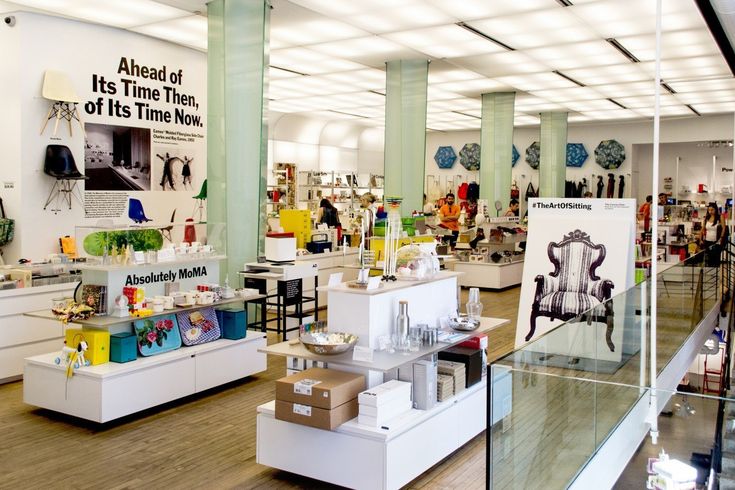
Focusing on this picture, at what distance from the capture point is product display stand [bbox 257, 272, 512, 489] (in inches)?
151

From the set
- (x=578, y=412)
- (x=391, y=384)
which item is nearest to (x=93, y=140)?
(x=391, y=384)

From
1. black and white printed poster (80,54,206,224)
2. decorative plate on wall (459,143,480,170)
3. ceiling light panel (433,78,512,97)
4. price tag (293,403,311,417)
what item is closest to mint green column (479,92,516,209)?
ceiling light panel (433,78,512,97)

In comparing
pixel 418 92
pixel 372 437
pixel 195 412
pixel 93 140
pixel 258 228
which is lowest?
pixel 195 412

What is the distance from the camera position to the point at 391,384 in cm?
418

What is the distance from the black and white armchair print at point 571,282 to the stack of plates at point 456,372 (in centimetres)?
152

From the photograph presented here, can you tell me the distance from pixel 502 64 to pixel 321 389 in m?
8.24

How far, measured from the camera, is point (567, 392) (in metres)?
3.86

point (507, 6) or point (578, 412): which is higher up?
point (507, 6)

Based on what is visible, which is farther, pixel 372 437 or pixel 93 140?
pixel 93 140

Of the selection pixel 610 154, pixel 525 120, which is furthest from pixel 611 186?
pixel 525 120

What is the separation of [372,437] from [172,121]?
6751 millimetres

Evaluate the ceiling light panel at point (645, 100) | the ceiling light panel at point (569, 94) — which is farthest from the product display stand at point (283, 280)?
the ceiling light panel at point (645, 100)

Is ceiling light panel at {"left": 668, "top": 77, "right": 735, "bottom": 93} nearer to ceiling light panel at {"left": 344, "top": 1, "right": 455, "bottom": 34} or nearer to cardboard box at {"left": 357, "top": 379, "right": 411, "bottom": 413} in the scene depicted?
ceiling light panel at {"left": 344, "top": 1, "right": 455, "bottom": 34}

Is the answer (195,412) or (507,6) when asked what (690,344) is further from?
(195,412)
